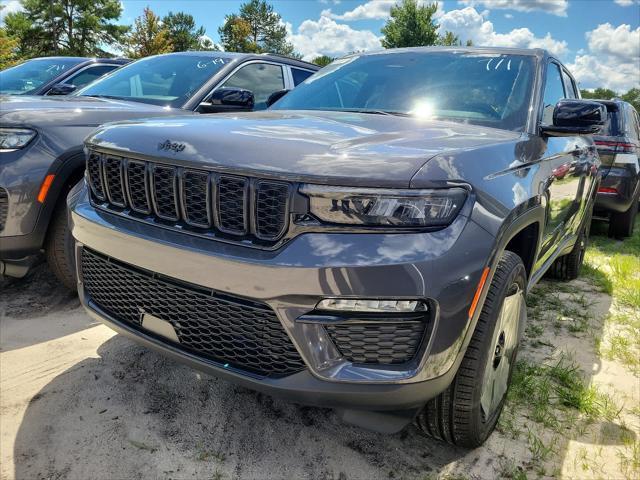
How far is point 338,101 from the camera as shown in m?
2.96

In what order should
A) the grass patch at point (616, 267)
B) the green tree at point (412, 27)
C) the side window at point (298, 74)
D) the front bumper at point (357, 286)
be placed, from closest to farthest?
the front bumper at point (357, 286)
the grass patch at point (616, 267)
the side window at point (298, 74)
the green tree at point (412, 27)

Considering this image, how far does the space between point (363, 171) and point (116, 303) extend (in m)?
1.24

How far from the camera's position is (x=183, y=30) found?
168 feet

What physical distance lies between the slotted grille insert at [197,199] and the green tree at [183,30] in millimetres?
50062

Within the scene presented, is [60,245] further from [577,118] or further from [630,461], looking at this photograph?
[630,461]

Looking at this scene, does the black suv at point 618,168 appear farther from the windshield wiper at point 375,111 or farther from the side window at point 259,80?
the windshield wiper at point 375,111

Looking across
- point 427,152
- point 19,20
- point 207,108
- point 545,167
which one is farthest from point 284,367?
point 19,20

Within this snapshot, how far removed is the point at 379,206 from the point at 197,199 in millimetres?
666

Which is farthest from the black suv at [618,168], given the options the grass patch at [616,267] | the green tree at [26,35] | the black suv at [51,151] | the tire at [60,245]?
the green tree at [26,35]

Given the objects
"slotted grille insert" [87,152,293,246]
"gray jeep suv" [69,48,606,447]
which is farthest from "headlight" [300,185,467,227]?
"slotted grille insert" [87,152,293,246]

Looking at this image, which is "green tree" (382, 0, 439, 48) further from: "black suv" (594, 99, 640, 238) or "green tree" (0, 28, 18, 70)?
"black suv" (594, 99, 640, 238)

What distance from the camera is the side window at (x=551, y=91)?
2.78 meters

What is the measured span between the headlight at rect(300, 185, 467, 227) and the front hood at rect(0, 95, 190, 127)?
2.25 metres

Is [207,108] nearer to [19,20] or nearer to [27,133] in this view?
[27,133]
